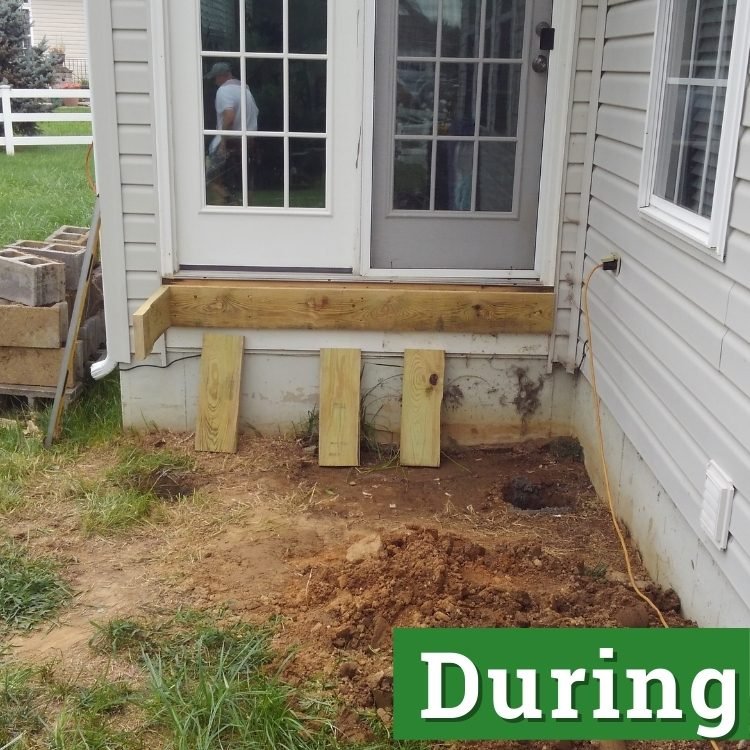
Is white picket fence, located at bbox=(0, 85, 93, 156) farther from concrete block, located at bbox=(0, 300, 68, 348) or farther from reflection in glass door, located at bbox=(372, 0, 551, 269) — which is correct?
reflection in glass door, located at bbox=(372, 0, 551, 269)

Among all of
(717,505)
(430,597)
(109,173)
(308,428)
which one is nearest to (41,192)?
(109,173)

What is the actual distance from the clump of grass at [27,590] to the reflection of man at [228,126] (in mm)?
2053

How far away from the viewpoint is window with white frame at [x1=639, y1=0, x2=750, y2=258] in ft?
9.38

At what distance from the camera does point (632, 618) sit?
3174 millimetres

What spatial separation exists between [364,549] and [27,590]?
1300 millimetres

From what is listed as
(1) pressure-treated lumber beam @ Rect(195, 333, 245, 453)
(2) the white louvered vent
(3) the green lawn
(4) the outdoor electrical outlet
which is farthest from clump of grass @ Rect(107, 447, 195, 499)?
(3) the green lawn

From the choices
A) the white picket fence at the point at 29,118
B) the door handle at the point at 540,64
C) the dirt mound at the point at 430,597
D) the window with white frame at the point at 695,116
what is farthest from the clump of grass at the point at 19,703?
the white picket fence at the point at 29,118

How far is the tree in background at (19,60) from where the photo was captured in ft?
53.6

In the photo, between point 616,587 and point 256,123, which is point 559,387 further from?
point 256,123

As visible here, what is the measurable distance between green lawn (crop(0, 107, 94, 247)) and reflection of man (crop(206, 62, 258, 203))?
4.07 m

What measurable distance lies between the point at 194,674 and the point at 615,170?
9.01ft

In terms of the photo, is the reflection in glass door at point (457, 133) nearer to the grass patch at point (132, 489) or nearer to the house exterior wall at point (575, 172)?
the house exterior wall at point (575, 172)

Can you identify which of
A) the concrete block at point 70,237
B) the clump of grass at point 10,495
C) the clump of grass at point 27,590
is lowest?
the clump of grass at point 27,590

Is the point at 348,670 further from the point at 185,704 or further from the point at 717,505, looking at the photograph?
the point at 717,505
